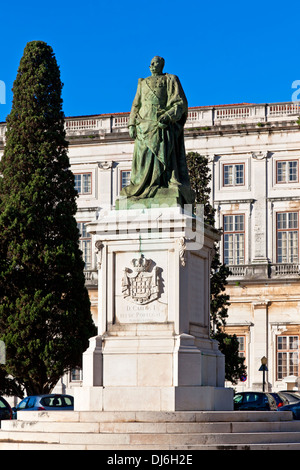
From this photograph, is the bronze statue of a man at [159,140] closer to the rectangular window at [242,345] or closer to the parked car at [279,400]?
the parked car at [279,400]

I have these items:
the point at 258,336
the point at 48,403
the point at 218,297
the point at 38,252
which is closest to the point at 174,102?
the point at 48,403

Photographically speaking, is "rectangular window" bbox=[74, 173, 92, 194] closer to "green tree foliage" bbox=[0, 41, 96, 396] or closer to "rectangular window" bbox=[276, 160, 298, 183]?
"rectangular window" bbox=[276, 160, 298, 183]

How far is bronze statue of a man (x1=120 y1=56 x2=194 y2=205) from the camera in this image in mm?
17109

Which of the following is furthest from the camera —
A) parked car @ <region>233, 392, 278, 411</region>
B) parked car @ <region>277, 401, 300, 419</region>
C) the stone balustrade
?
the stone balustrade

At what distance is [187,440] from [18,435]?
2523mm

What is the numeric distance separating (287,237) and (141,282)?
1198 inches

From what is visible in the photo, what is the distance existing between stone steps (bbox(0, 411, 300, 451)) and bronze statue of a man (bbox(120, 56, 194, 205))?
11.6ft

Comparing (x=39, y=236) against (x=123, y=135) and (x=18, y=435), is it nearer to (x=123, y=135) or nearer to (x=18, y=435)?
(x=18, y=435)

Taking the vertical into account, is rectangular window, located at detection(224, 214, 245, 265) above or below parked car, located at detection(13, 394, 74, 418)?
above

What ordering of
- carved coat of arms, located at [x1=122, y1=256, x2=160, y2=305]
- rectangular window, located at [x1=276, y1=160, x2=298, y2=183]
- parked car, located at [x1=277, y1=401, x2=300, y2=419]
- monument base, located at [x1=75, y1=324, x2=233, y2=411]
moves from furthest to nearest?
rectangular window, located at [x1=276, y1=160, x2=298, y2=183], parked car, located at [x1=277, y1=401, x2=300, y2=419], carved coat of arms, located at [x1=122, y1=256, x2=160, y2=305], monument base, located at [x1=75, y1=324, x2=233, y2=411]

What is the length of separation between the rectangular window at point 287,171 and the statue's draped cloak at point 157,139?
29.9m

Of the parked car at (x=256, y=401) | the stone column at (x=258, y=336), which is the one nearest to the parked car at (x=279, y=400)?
the parked car at (x=256, y=401)

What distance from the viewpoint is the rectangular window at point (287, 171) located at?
47.0m

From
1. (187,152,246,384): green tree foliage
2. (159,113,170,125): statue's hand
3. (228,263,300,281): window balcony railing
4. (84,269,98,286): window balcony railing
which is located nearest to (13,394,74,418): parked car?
(187,152,246,384): green tree foliage
